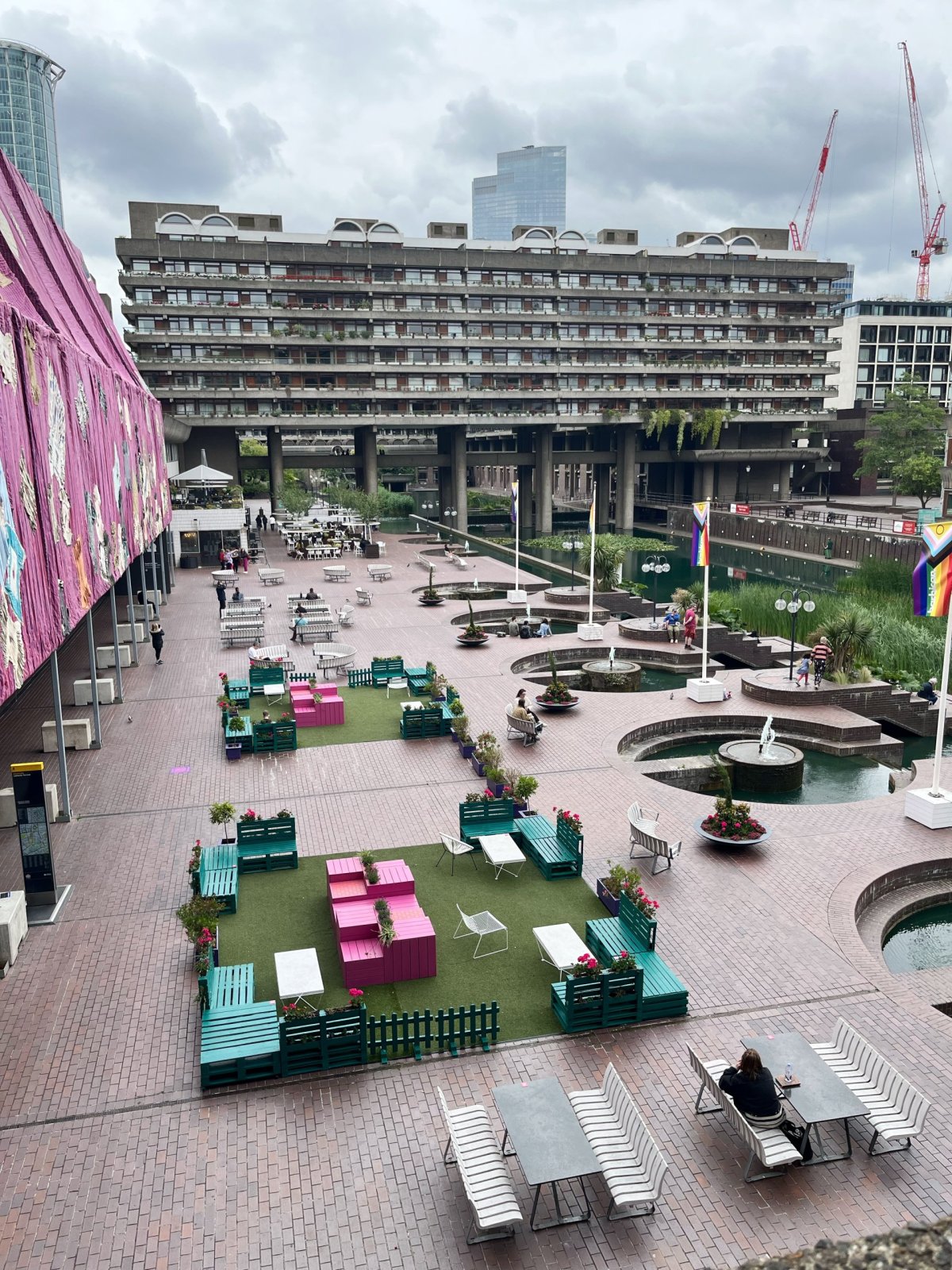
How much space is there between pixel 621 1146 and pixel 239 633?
24.9 metres

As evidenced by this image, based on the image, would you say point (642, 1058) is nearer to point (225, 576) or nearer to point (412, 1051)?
point (412, 1051)

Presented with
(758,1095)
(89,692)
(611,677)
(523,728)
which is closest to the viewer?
(758,1095)

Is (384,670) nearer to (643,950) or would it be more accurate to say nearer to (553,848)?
(553,848)

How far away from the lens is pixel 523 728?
21.1 m

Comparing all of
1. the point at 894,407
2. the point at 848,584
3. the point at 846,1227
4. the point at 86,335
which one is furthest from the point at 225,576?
the point at 894,407

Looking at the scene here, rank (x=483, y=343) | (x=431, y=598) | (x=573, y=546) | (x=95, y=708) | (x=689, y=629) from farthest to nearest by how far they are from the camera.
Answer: (x=483, y=343) < (x=573, y=546) < (x=431, y=598) < (x=689, y=629) < (x=95, y=708)

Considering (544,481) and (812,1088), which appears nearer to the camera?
(812,1088)

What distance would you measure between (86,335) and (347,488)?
49.5 m

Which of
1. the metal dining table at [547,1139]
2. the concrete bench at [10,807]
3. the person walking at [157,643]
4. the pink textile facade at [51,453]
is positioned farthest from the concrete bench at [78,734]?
the metal dining table at [547,1139]

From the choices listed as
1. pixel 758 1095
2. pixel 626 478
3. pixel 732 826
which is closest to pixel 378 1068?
pixel 758 1095

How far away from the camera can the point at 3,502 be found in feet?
32.4

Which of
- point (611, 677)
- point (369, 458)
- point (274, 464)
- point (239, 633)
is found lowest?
point (611, 677)

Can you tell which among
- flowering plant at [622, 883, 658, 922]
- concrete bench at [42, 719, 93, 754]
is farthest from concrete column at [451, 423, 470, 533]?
flowering plant at [622, 883, 658, 922]

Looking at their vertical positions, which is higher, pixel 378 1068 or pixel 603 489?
pixel 603 489
